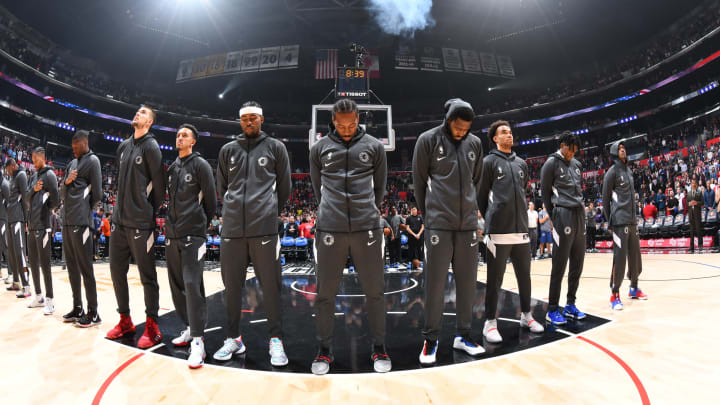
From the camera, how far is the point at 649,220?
12.3 meters

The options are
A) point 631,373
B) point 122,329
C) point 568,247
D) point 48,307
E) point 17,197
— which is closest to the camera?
point 631,373

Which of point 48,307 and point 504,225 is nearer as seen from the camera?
point 504,225

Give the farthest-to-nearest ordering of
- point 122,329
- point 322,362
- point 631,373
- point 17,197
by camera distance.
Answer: point 17,197 → point 122,329 → point 322,362 → point 631,373

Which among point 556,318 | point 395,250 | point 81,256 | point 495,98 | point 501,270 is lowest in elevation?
point 556,318

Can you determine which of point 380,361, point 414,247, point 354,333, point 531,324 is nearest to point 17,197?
point 354,333

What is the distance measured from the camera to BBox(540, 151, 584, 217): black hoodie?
3426 mm

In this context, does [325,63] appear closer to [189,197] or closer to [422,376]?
[189,197]

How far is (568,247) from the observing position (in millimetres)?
3365

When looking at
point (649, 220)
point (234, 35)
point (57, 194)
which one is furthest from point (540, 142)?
point (57, 194)

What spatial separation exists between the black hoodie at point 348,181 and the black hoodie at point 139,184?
153 cm

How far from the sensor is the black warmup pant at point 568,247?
131 inches

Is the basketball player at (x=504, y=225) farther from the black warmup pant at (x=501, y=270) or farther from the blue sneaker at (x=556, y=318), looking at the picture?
the blue sneaker at (x=556, y=318)

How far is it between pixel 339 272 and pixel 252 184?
3.10 feet

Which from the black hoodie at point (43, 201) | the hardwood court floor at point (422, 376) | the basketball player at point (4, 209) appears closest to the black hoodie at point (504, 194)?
the hardwood court floor at point (422, 376)
